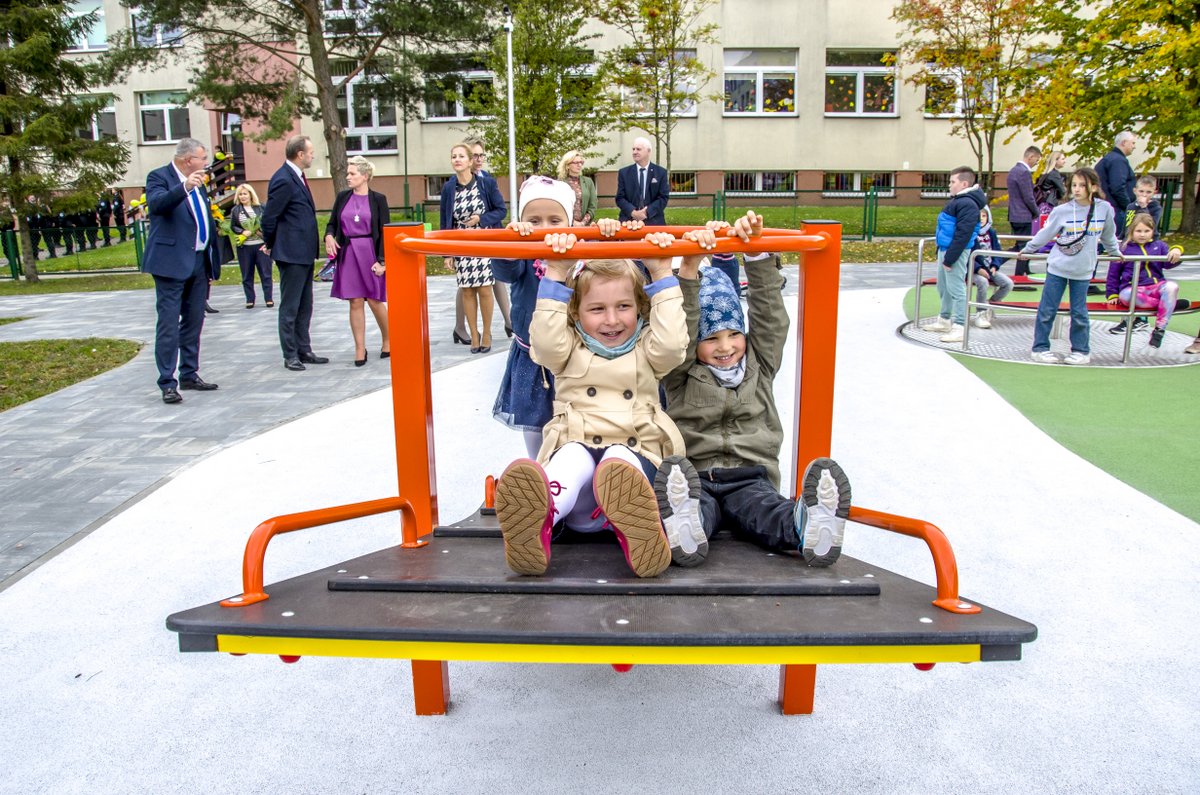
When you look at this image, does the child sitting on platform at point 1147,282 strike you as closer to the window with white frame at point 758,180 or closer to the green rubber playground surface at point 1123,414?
the green rubber playground surface at point 1123,414

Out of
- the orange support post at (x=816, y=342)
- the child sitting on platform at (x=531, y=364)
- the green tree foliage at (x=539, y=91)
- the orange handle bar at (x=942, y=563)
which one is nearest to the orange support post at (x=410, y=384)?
the child sitting on platform at (x=531, y=364)

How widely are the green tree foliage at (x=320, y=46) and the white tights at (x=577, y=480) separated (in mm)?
18179

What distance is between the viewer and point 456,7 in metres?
20.5

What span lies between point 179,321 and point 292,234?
1362 mm

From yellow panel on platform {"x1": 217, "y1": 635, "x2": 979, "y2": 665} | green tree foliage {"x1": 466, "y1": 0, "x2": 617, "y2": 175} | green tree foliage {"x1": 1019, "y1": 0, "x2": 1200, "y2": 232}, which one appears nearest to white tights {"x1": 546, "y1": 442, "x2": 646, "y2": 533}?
yellow panel on platform {"x1": 217, "y1": 635, "x2": 979, "y2": 665}

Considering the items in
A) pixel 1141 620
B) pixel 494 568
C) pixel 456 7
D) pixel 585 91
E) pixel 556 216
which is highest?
pixel 456 7

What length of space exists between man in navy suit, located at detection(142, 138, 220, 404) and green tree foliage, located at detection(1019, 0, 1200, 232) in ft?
53.1

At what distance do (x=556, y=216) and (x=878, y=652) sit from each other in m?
2.12

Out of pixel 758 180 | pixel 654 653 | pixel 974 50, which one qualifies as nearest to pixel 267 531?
pixel 654 653

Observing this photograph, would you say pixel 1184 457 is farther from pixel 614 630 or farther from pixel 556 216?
pixel 614 630

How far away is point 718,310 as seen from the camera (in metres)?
3.31

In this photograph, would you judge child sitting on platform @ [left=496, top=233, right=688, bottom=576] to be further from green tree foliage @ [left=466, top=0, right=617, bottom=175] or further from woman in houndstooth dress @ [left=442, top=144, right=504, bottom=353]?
green tree foliage @ [left=466, top=0, right=617, bottom=175]

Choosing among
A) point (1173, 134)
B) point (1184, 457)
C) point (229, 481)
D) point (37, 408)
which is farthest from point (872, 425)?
point (1173, 134)

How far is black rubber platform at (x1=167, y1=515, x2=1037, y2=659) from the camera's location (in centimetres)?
218
